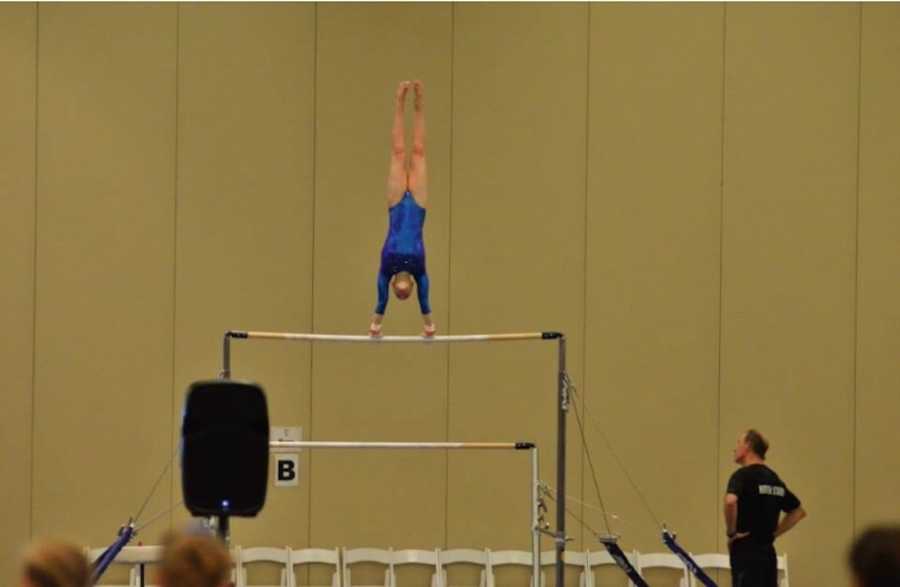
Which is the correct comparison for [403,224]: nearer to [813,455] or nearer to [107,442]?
[107,442]

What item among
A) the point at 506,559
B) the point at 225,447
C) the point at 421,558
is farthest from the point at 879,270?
the point at 225,447

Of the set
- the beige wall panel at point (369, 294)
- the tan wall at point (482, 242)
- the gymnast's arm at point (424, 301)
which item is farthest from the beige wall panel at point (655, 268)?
the gymnast's arm at point (424, 301)

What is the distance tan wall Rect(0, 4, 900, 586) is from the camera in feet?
35.1

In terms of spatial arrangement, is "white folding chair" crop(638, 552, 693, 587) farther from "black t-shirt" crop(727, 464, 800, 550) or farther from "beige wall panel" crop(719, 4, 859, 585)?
"black t-shirt" crop(727, 464, 800, 550)

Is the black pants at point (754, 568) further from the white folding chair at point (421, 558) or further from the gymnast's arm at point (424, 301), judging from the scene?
the white folding chair at point (421, 558)

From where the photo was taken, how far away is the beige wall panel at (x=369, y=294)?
1077cm

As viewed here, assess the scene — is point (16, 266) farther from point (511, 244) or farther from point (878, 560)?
point (878, 560)

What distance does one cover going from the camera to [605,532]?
35.3 feet

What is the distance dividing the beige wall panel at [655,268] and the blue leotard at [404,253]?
2541 millimetres

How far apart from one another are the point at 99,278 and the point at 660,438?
14.8 ft

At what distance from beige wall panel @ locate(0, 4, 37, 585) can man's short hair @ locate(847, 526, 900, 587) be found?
8.76 m

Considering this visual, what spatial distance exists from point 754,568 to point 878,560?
6.04 meters

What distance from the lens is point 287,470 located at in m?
10.4

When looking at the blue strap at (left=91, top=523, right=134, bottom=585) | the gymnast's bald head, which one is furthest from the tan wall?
the blue strap at (left=91, top=523, right=134, bottom=585)
